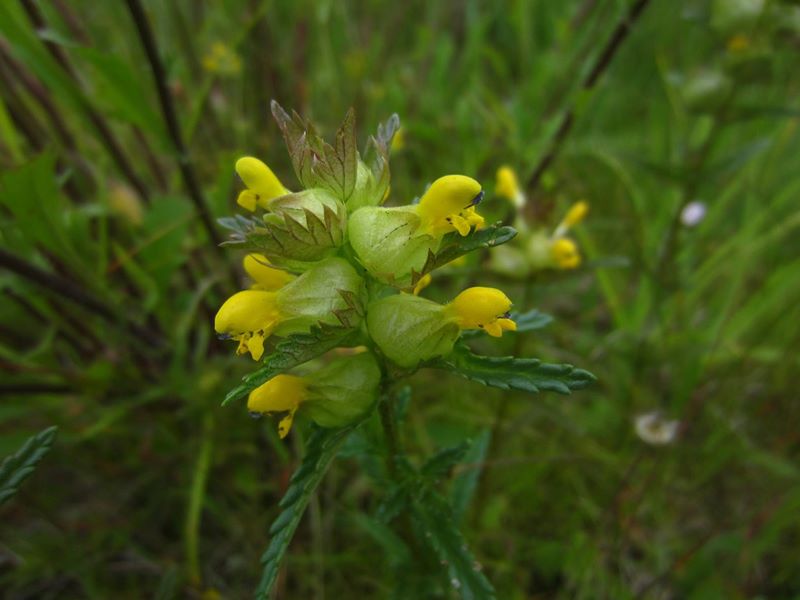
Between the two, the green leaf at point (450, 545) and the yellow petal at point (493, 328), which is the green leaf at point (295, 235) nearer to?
the yellow petal at point (493, 328)

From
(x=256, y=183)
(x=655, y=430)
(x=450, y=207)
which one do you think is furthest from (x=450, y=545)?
(x=655, y=430)

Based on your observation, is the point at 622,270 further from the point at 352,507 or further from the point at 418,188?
the point at 352,507

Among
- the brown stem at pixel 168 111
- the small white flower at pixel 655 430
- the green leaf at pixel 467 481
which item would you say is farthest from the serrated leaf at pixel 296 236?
the small white flower at pixel 655 430

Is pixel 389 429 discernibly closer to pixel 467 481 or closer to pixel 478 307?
pixel 478 307

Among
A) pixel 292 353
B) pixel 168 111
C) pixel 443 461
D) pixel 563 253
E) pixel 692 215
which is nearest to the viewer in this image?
pixel 292 353

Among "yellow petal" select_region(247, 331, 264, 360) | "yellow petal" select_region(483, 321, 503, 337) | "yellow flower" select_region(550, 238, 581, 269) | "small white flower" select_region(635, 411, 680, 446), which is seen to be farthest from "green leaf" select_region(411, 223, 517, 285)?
"small white flower" select_region(635, 411, 680, 446)

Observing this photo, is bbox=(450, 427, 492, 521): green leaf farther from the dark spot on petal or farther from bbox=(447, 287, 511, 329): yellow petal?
the dark spot on petal

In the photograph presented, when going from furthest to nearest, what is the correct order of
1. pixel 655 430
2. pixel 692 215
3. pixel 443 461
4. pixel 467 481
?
pixel 692 215
pixel 655 430
pixel 467 481
pixel 443 461
